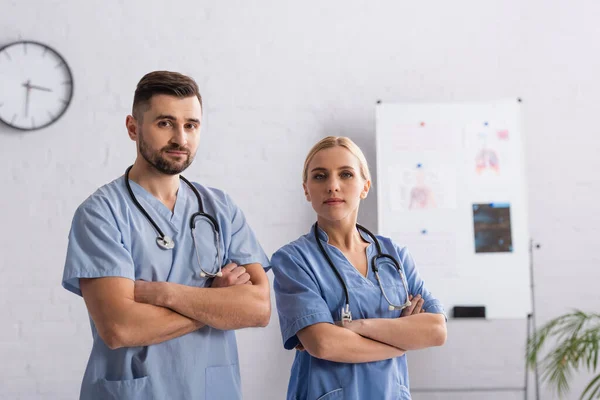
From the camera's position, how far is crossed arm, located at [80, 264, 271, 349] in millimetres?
1407

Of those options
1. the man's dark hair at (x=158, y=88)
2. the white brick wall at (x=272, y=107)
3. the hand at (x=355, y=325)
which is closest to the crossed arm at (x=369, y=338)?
the hand at (x=355, y=325)

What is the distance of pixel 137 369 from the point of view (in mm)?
1458

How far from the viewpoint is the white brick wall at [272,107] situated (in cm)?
285

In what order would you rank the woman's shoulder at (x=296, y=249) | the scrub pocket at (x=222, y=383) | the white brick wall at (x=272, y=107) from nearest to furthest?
the scrub pocket at (x=222, y=383) → the woman's shoulder at (x=296, y=249) → the white brick wall at (x=272, y=107)

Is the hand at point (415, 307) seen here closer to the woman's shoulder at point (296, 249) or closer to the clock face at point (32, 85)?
the woman's shoulder at point (296, 249)

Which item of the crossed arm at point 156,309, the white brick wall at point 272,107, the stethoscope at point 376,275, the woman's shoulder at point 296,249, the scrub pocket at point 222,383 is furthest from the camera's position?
the white brick wall at point 272,107

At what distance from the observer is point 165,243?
1530mm

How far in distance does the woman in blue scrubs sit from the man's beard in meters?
0.38

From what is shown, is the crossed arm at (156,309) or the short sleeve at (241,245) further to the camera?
the short sleeve at (241,245)

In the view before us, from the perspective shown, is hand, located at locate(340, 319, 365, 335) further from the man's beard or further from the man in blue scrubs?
the man's beard

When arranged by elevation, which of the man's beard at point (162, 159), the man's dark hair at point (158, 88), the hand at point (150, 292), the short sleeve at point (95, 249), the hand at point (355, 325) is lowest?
the hand at point (355, 325)

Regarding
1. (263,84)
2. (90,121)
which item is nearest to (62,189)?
(90,121)

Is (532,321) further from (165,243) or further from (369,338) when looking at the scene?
(165,243)

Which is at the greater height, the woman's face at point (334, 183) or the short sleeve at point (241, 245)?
the woman's face at point (334, 183)
